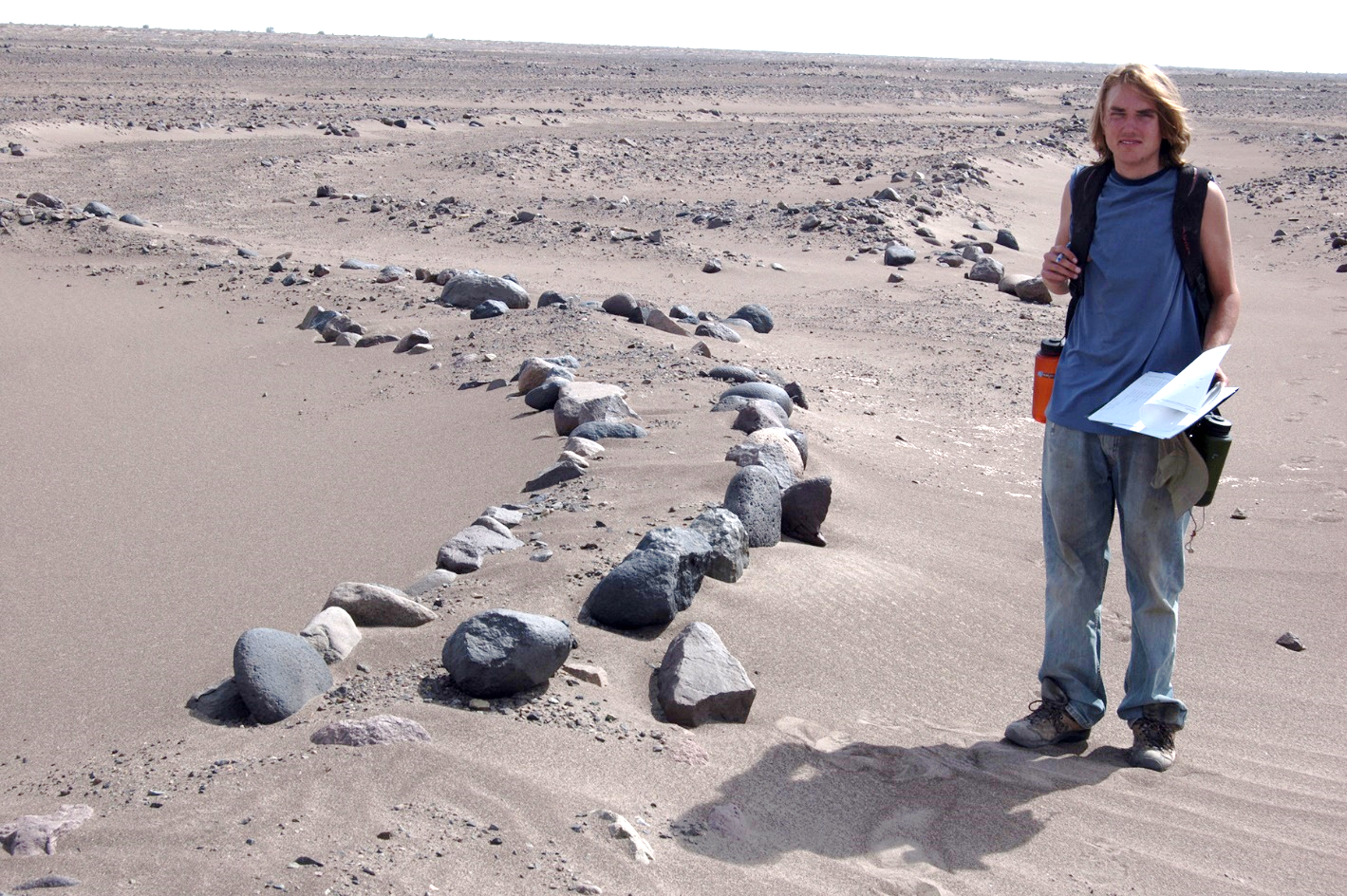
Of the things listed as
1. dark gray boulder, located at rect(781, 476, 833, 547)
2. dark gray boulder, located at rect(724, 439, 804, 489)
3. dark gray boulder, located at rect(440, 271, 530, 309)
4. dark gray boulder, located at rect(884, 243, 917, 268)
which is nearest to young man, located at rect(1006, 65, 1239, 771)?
dark gray boulder, located at rect(781, 476, 833, 547)

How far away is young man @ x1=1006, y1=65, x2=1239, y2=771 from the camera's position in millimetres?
3006

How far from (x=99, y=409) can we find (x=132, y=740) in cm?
440

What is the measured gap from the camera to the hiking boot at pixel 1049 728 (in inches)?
130

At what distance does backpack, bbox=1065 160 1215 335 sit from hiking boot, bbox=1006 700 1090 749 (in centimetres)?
106

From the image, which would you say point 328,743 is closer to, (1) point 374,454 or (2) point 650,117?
(1) point 374,454

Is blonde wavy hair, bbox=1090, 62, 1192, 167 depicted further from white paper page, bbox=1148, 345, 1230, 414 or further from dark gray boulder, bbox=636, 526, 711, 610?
dark gray boulder, bbox=636, 526, 711, 610

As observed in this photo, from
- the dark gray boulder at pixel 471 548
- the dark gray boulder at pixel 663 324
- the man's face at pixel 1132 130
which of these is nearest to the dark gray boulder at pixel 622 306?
the dark gray boulder at pixel 663 324

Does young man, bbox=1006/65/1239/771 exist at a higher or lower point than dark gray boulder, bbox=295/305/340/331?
higher

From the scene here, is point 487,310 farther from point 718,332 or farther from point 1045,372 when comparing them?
point 1045,372

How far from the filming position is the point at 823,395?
757 centimetres

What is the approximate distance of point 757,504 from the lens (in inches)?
179

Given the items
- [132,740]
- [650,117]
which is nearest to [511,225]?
[132,740]

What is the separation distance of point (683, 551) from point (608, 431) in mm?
1965

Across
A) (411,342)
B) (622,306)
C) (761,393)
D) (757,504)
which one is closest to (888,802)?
(757,504)
